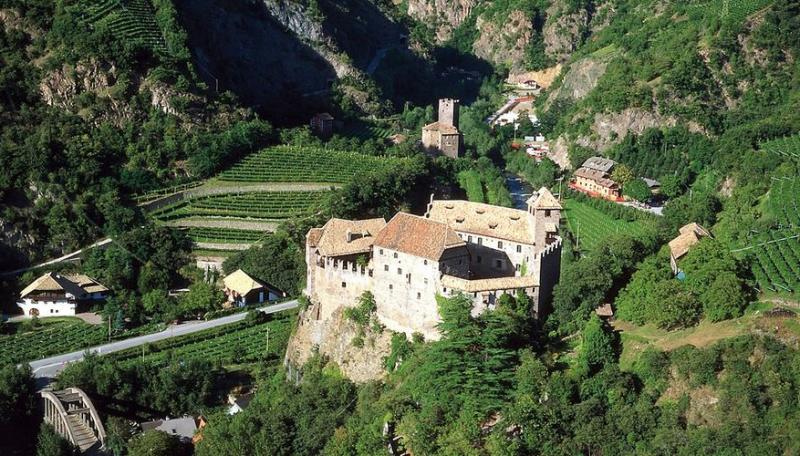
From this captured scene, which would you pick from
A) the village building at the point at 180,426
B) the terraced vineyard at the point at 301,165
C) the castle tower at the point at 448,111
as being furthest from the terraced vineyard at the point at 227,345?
the castle tower at the point at 448,111

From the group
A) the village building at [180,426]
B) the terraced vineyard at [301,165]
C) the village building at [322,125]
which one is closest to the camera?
the village building at [180,426]

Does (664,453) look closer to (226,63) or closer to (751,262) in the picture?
(751,262)

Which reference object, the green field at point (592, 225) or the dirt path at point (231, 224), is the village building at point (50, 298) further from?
the green field at point (592, 225)

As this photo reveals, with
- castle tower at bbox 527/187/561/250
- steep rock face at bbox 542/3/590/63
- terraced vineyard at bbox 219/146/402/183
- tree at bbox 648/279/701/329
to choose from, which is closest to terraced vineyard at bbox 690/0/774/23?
steep rock face at bbox 542/3/590/63

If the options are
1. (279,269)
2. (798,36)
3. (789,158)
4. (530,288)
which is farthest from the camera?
(798,36)

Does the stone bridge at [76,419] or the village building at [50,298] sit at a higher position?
the village building at [50,298]

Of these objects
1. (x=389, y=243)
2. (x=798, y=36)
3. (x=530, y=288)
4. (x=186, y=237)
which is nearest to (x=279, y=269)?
(x=186, y=237)

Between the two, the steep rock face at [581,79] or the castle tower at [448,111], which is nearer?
the castle tower at [448,111]
